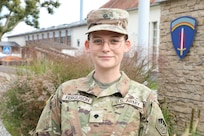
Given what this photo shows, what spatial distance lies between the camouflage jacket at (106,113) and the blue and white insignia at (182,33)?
412cm

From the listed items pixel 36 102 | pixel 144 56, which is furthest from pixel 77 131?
pixel 144 56

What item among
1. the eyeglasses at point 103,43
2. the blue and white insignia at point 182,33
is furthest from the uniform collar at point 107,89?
the blue and white insignia at point 182,33

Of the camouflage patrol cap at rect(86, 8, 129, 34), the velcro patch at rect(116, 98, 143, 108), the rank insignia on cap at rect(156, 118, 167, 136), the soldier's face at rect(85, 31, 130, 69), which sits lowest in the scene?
the rank insignia on cap at rect(156, 118, 167, 136)

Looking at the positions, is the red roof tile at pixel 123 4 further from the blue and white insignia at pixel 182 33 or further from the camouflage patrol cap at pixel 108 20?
the camouflage patrol cap at pixel 108 20

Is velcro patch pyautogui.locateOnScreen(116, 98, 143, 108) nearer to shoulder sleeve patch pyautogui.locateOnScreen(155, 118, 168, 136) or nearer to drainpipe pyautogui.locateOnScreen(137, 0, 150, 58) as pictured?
shoulder sleeve patch pyautogui.locateOnScreen(155, 118, 168, 136)

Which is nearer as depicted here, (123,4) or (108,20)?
(108,20)

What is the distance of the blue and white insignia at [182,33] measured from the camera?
18.9 feet

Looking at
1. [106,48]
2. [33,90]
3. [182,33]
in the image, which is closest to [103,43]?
[106,48]

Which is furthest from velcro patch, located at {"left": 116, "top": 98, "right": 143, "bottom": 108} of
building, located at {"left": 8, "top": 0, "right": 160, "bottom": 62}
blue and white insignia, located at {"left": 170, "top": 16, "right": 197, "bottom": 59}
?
building, located at {"left": 8, "top": 0, "right": 160, "bottom": 62}

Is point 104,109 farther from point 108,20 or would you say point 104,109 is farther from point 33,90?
point 33,90

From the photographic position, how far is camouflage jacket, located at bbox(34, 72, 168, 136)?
5.67 ft

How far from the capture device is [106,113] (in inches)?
69.0

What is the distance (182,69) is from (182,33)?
0.57 m

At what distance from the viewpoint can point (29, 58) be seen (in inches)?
270
